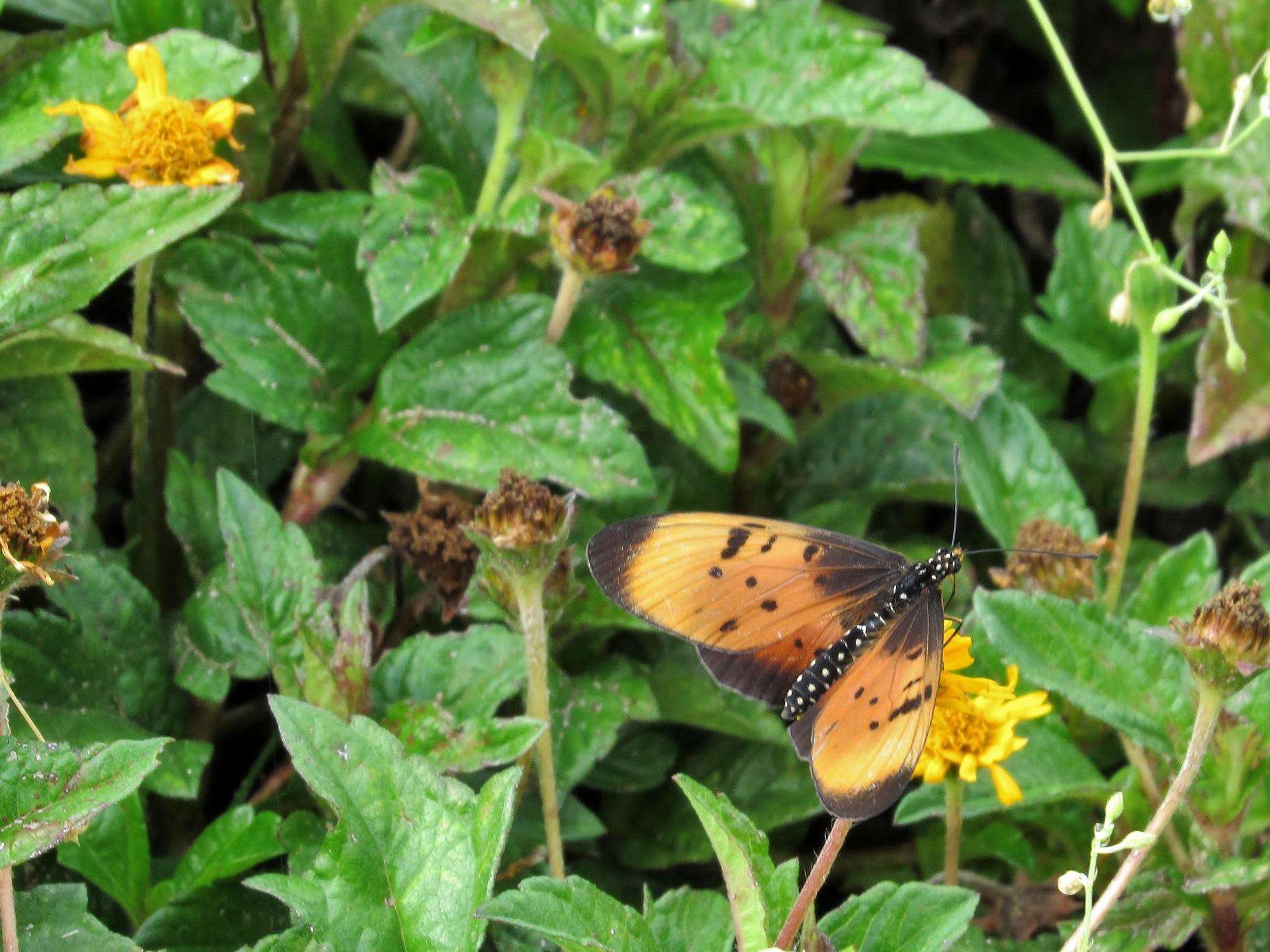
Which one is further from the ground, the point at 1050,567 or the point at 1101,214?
the point at 1101,214

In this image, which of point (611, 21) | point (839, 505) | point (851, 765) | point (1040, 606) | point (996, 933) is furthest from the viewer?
point (839, 505)

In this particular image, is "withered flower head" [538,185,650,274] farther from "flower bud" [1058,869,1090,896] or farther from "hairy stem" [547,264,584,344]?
"flower bud" [1058,869,1090,896]

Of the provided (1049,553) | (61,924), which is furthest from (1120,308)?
(61,924)

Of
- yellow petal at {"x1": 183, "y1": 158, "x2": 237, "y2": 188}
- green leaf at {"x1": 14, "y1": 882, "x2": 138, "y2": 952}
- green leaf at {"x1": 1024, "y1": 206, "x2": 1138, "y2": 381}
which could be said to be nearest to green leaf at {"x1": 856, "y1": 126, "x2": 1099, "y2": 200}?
green leaf at {"x1": 1024, "y1": 206, "x2": 1138, "y2": 381}

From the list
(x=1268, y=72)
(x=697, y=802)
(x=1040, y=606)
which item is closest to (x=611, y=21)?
(x=1268, y=72)

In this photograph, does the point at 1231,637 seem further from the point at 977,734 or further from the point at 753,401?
the point at 753,401

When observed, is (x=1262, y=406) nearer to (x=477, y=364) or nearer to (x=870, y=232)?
(x=870, y=232)

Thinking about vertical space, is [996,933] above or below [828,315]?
below
